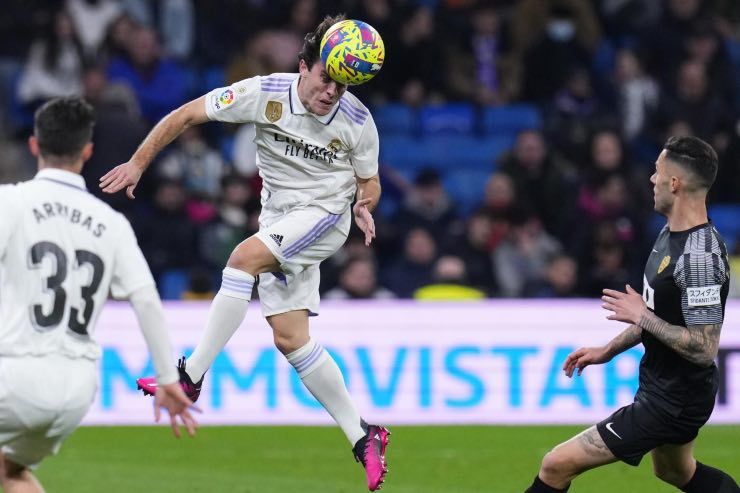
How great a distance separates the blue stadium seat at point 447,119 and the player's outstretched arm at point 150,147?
8490 mm

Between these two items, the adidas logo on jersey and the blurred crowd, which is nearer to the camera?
the adidas logo on jersey

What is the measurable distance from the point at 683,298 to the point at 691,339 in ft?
0.60

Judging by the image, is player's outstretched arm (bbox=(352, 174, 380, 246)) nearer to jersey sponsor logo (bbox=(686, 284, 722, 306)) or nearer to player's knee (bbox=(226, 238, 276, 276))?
player's knee (bbox=(226, 238, 276, 276))

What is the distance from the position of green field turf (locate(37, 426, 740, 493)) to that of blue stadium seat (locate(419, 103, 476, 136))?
16.7ft

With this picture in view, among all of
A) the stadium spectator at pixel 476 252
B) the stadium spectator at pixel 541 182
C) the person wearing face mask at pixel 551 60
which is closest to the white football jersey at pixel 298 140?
the stadium spectator at pixel 476 252

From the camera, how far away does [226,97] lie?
7.29 meters

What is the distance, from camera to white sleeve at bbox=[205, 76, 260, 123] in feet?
23.9

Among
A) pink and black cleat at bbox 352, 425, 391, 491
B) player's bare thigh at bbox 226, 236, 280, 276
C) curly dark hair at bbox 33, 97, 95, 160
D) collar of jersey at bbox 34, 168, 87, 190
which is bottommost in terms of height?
pink and black cleat at bbox 352, 425, 391, 491

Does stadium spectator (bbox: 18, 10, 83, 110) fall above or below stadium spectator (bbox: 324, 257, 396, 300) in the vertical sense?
above

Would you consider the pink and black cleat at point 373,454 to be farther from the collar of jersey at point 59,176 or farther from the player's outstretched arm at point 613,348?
the collar of jersey at point 59,176

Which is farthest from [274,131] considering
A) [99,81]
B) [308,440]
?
[99,81]

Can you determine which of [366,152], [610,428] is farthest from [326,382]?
[610,428]

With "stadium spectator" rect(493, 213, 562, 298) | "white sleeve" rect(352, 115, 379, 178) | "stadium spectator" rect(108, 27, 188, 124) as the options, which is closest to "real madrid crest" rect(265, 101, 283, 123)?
"white sleeve" rect(352, 115, 379, 178)

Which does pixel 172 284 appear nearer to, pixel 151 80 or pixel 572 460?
pixel 151 80
